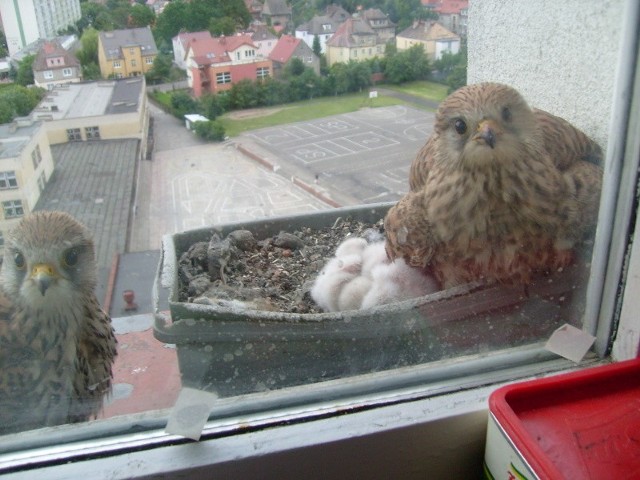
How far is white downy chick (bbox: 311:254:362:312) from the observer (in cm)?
136

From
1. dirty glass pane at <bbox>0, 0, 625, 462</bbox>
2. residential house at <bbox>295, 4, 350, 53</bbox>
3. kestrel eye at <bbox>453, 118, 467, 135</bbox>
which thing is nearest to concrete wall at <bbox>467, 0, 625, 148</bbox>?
dirty glass pane at <bbox>0, 0, 625, 462</bbox>

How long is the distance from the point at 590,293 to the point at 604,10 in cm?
47

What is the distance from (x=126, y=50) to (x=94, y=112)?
0.75ft

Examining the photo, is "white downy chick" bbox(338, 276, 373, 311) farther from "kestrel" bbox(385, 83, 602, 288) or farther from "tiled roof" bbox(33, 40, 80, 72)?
"tiled roof" bbox(33, 40, 80, 72)

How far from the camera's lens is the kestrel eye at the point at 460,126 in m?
1.20

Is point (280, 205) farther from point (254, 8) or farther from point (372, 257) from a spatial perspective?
point (254, 8)

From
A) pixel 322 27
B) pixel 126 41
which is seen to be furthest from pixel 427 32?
pixel 126 41

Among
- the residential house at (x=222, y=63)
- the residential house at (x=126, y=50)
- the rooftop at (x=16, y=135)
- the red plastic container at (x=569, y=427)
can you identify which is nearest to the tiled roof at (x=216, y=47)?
the residential house at (x=222, y=63)

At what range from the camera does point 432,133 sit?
1.37 metres

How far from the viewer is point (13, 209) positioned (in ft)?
3.51

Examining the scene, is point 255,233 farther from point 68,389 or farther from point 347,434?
point 347,434

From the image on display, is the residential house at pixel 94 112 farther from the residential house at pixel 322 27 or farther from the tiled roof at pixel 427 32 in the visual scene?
the tiled roof at pixel 427 32

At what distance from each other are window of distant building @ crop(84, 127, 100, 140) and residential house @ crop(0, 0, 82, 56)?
221 mm

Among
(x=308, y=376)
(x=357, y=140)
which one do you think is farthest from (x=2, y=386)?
(x=357, y=140)
